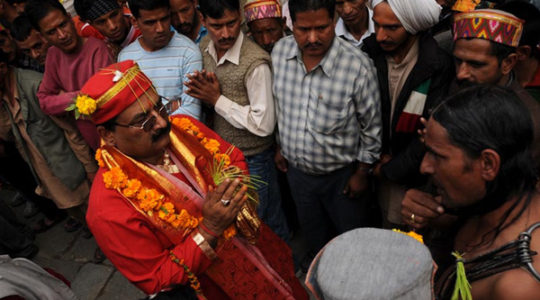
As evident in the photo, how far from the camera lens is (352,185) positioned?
3.12 m

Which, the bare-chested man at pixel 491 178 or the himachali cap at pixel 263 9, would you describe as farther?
the himachali cap at pixel 263 9

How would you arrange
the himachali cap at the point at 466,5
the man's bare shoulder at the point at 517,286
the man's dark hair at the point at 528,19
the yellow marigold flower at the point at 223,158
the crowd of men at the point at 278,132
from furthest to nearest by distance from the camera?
the himachali cap at the point at 466,5 < the yellow marigold flower at the point at 223,158 < the man's dark hair at the point at 528,19 < the crowd of men at the point at 278,132 < the man's bare shoulder at the point at 517,286

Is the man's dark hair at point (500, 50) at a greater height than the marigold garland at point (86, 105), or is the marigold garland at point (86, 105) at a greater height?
the man's dark hair at point (500, 50)

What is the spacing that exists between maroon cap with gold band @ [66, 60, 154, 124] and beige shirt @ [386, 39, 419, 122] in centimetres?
186

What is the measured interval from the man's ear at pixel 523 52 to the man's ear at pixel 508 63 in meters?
0.11

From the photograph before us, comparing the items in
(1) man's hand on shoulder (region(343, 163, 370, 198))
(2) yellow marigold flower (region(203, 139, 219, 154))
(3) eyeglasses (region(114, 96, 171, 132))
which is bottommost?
(1) man's hand on shoulder (region(343, 163, 370, 198))

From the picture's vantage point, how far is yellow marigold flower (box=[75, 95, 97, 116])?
188 centimetres

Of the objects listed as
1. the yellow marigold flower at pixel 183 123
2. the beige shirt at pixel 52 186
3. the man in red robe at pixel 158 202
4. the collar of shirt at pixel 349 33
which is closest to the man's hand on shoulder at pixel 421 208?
the man in red robe at pixel 158 202

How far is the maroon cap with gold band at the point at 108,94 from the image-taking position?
1.91m

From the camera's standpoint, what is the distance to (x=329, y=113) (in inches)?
109

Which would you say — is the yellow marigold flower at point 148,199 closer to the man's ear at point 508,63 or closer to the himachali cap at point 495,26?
the himachali cap at point 495,26

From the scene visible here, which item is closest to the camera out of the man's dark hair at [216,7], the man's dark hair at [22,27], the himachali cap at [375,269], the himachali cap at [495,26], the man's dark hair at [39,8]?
the himachali cap at [375,269]

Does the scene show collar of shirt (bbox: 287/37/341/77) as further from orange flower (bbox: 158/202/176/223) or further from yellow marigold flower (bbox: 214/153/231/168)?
orange flower (bbox: 158/202/176/223)

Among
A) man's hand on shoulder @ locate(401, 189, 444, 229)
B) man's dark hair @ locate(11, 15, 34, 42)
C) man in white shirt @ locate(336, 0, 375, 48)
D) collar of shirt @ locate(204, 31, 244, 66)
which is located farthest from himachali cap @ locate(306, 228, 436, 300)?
man's dark hair @ locate(11, 15, 34, 42)
